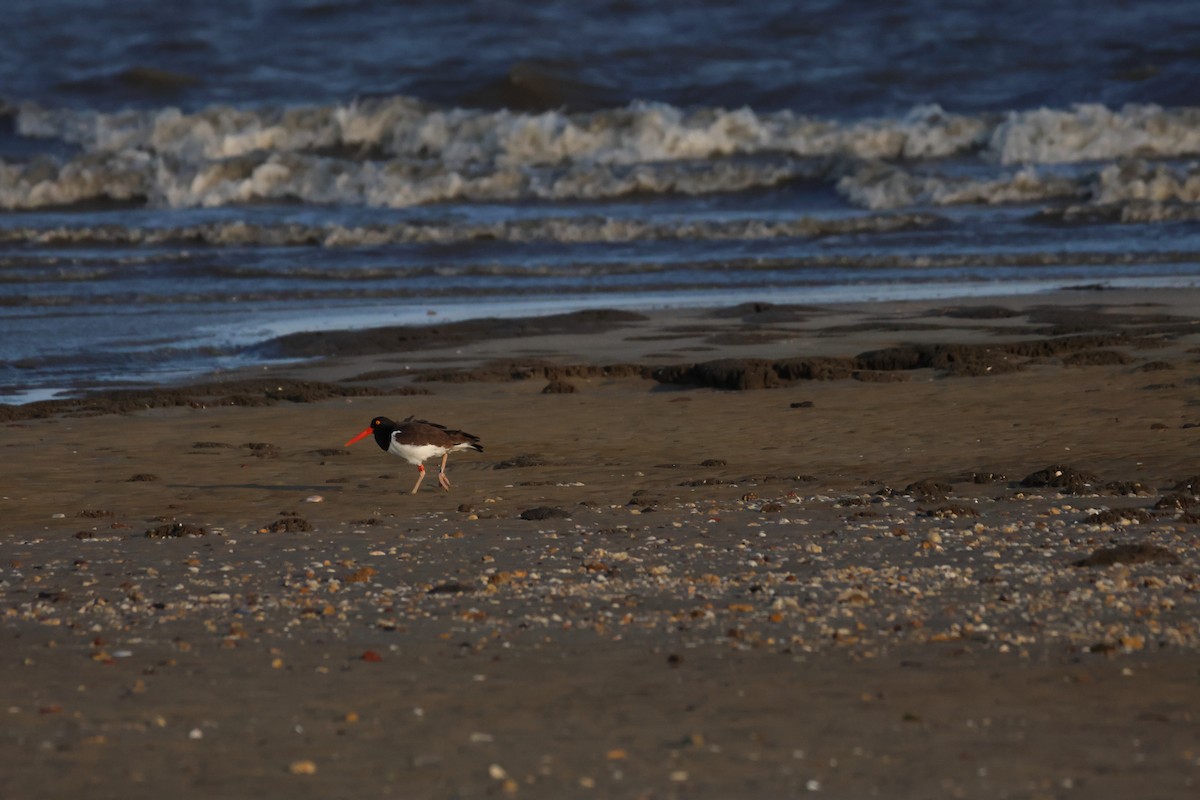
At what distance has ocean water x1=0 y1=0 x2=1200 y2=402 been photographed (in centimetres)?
1962

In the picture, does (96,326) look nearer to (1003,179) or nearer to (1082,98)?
(1003,179)

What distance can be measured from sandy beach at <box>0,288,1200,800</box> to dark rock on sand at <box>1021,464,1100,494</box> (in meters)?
0.03

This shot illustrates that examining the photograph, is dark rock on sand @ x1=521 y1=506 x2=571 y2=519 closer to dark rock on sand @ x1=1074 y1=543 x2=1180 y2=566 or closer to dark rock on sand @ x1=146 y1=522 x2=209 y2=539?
dark rock on sand @ x1=146 y1=522 x2=209 y2=539

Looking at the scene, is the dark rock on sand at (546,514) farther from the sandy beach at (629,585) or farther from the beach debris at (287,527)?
the beach debris at (287,527)

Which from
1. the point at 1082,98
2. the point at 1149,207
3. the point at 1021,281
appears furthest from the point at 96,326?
the point at 1082,98

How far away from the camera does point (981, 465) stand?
8.97m

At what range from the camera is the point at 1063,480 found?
27.2 ft

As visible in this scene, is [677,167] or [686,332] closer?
[686,332]

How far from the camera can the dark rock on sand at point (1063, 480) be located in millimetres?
8195

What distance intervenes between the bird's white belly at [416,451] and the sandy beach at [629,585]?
24 centimetres

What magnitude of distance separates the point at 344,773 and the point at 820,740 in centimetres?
134

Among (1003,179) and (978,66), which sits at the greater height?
(978,66)

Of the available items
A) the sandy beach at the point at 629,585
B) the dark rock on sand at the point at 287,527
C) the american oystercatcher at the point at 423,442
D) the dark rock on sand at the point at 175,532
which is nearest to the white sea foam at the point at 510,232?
the sandy beach at the point at 629,585

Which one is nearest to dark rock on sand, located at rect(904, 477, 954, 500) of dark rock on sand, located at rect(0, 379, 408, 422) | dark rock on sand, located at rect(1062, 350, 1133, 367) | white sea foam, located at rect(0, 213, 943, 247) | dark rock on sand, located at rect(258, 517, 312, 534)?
dark rock on sand, located at rect(258, 517, 312, 534)
